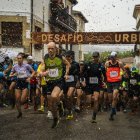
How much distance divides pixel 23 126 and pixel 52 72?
1493mm

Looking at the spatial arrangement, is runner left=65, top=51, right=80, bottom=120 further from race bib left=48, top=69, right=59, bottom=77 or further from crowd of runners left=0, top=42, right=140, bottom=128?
race bib left=48, top=69, right=59, bottom=77

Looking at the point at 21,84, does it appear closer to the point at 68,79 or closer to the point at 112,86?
the point at 68,79

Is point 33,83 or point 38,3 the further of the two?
point 38,3

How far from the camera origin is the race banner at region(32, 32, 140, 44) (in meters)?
21.5

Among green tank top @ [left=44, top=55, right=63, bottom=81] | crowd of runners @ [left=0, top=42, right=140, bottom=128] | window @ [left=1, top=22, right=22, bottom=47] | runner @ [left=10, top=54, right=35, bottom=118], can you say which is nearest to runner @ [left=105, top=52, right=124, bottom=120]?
crowd of runners @ [left=0, top=42, right=140, bottom=128]

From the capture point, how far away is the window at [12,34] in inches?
1019

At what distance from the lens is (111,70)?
43.9ft

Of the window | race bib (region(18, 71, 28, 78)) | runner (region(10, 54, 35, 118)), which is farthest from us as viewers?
the window

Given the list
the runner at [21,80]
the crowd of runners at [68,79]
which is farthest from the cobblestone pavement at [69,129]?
A: the runner at [21,80]

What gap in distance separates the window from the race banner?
437 centimetres

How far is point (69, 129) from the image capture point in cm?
1035

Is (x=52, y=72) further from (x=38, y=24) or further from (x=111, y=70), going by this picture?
(x=38, y=24)

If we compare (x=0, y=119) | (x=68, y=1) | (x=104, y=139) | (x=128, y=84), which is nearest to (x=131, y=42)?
(x=128, y=84)

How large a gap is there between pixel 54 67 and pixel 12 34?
16013mm
